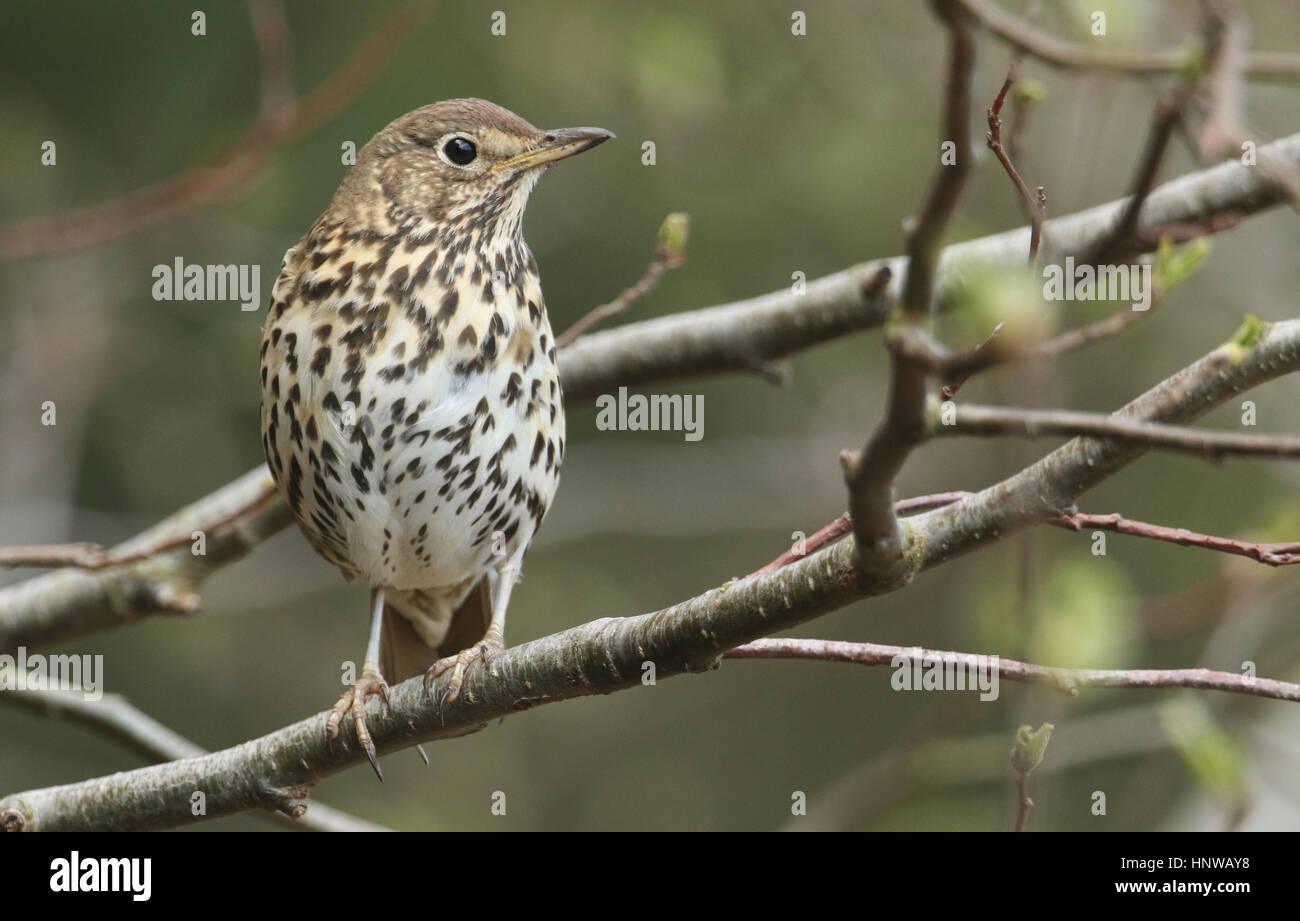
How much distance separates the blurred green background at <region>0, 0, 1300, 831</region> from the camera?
7.56m

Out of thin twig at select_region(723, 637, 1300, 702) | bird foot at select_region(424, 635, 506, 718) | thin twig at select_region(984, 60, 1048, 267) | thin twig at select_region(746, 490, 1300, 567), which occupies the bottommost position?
thin twig at select_region(723, 637, 1300, 702)

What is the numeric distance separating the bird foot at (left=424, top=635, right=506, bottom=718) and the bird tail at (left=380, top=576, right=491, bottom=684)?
1195mm

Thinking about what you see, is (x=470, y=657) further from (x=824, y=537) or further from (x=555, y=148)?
(x=555, y=148)

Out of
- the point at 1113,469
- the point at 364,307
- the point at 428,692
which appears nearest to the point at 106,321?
the point at 364,307

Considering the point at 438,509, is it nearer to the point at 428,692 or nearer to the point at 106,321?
the point at 428,692

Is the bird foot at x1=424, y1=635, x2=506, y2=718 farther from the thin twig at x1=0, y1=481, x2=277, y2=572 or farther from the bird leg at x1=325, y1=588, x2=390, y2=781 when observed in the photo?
the thin twig at x1=0, y1=481, x2=277, y2=572

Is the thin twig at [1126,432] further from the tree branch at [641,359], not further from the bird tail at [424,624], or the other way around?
the bird tail at [424,624]

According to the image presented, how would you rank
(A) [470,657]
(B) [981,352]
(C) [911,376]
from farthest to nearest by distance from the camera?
(A) [470,657]
(C) [911,376]
(B) [981,352]

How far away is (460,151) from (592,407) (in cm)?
437

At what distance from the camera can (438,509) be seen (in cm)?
478

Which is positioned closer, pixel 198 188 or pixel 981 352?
pixel 981 352

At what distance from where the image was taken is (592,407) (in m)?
9.31

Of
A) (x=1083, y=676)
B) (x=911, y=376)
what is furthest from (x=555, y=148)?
(x=911, y=376)

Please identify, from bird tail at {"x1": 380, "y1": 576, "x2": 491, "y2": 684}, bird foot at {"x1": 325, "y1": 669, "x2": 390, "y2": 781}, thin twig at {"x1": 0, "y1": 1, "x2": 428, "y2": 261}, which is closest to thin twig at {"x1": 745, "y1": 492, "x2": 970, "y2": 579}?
bird foot at {"x1": 325, "y1": 669, "x2": 390, "y2": 781}
